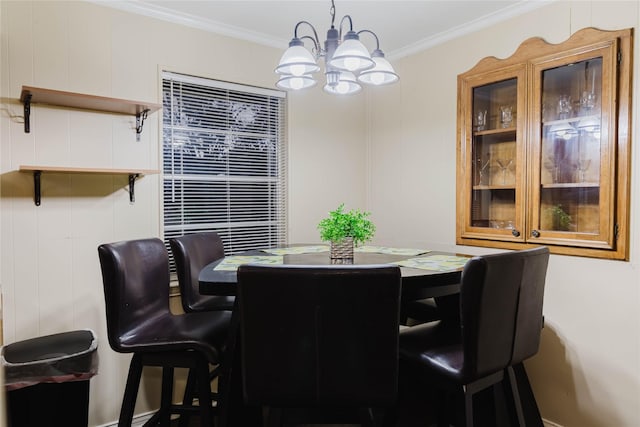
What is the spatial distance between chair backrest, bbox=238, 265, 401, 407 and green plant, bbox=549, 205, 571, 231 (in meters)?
1.50

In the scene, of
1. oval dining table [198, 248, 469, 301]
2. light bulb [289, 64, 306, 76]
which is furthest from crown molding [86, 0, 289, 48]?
oval dining table [198, 248, 469, 301]

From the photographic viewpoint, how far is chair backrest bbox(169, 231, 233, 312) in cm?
219

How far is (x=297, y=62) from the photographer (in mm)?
1809

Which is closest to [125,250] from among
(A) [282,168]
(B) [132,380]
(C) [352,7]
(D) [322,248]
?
(B) [132,380]

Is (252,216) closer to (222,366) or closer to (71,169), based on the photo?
(71,169)

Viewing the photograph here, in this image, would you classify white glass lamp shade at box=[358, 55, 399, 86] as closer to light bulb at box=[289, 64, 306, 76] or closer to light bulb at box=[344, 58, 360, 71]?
light bulb at box=[344, 58, 360, 71]

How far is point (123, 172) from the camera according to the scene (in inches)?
89.1

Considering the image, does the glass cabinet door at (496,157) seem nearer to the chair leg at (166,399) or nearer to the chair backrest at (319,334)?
the chair backrest at (319,334)

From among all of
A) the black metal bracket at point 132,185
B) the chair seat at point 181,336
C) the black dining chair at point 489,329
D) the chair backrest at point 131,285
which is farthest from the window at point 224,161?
the black dining chair at point 489,329

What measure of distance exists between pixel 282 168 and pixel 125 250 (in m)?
1.52

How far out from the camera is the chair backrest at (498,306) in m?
1.38

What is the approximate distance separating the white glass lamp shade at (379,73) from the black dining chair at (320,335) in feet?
3.52

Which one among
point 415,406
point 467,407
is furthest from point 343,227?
point 415,406

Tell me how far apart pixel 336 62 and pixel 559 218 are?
1.50 meters
